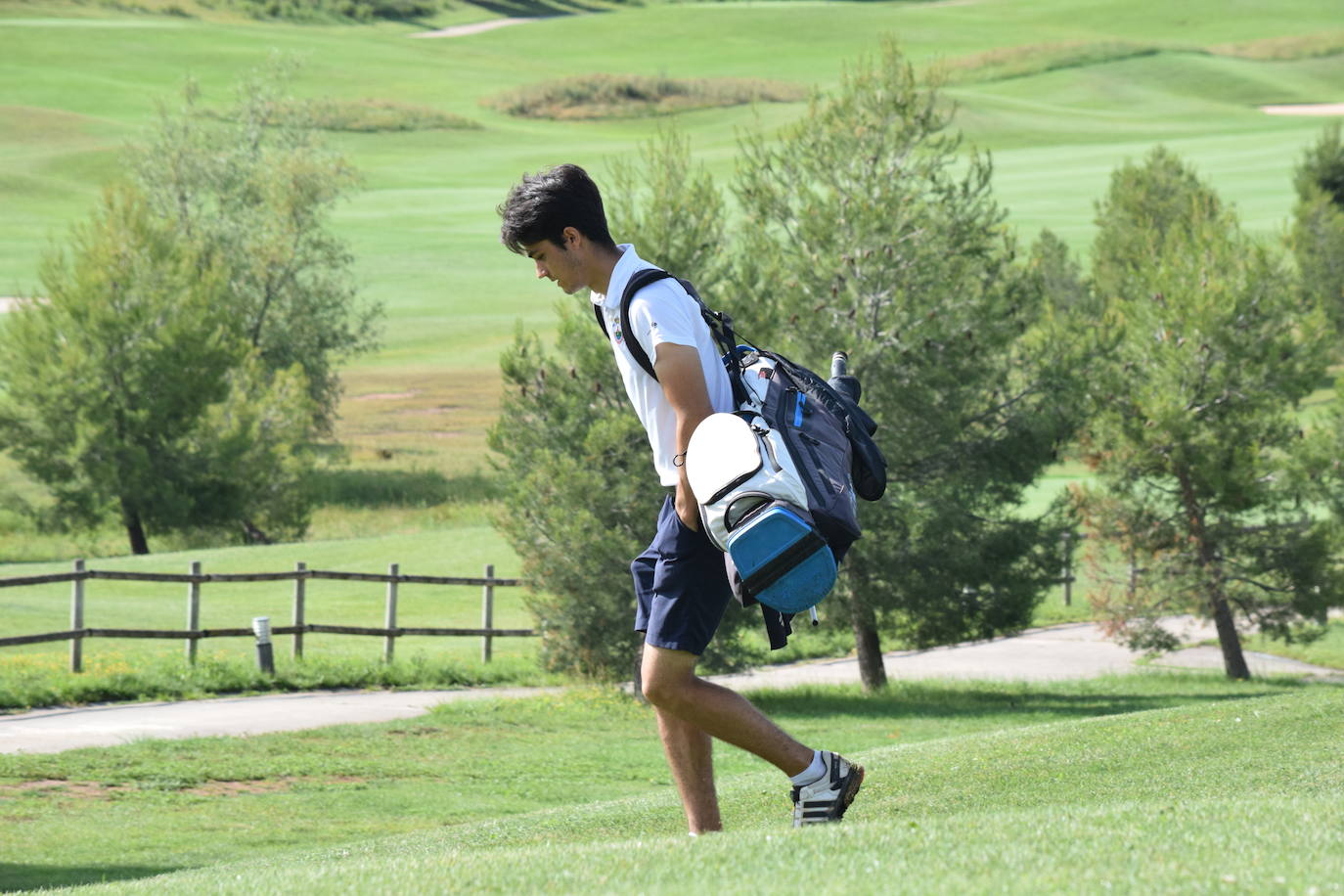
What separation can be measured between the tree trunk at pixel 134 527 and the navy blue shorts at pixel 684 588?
3418 centimetres

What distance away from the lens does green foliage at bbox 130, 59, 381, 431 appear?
4784 cm

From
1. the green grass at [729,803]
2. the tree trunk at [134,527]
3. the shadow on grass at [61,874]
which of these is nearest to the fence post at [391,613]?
the green grass at [729,803]

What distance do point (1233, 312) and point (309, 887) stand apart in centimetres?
1904

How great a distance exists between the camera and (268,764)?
13.7 metres

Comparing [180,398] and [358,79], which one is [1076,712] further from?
[358,79]

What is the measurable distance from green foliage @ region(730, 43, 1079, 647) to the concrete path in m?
2.95

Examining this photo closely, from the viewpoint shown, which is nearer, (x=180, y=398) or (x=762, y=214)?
(x=762, y=214)

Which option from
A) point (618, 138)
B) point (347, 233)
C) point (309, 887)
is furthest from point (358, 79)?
point (309, 887)

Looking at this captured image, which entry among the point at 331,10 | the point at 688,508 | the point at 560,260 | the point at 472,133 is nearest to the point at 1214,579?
the point at 688,508

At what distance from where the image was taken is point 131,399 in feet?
123

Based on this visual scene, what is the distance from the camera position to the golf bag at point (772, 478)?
5090mm

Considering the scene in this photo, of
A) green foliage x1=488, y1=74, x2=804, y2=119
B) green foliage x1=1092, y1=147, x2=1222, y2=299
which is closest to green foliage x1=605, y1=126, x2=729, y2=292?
green foliage x1=1092, y1=147, x2=1222, y2=299

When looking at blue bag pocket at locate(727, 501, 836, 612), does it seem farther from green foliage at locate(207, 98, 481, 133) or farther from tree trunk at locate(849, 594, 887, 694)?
green foliage at locate(207, 98, 481, 133)

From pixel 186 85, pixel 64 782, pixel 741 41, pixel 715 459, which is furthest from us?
pixel 741 41
